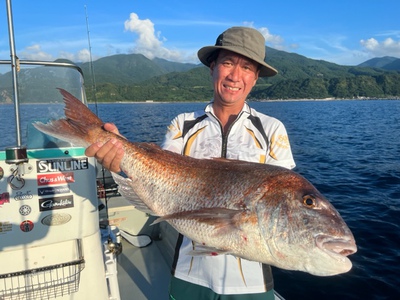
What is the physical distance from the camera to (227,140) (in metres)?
3.12

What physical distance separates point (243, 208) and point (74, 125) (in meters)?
1.75

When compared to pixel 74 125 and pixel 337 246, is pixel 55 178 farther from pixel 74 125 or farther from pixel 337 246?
pixel 337 246

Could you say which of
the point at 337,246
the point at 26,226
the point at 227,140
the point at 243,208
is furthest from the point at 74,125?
the point at 337,246

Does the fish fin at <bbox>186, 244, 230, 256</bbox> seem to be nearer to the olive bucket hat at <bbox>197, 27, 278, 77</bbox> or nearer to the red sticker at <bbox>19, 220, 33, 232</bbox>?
the olive bucket hat at <bbox>197, 27, 278, 77</bbox>

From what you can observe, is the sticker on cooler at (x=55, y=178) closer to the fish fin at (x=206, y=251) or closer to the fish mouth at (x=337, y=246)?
the fish fin at (x=206, y=251)

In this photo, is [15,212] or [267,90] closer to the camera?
[15,212]

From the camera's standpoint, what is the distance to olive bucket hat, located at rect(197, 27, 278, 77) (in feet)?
9.34

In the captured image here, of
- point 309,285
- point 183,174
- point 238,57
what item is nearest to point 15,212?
point 183,174

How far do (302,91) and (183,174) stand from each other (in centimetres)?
18650

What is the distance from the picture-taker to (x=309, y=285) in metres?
6.89

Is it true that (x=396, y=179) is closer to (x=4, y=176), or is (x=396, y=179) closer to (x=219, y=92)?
(x=219, y=92)

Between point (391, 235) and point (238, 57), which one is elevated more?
point (238, 57)

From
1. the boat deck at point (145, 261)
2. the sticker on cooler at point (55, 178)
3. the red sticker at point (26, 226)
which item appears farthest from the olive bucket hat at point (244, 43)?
the boat deck at point (145, 261)

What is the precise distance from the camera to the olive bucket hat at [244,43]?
2.85 meters
